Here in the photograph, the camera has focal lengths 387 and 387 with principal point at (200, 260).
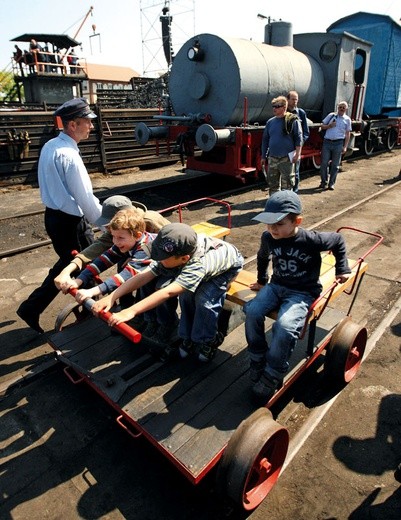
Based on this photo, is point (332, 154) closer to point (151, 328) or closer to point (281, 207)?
point (281, 207)

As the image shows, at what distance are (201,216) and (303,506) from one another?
6233 millimetres

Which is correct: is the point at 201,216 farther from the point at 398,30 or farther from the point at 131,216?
the point at 398,30

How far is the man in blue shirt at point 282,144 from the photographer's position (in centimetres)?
744

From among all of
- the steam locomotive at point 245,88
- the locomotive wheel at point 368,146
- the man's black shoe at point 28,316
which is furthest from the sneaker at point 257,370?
the locomotive wheel at point 368,146

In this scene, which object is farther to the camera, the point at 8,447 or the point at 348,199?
the point at 348,199


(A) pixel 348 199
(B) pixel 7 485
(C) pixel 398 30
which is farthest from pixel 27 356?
(C) pixel 398 30

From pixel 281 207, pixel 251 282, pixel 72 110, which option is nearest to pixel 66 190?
pixel 72 110

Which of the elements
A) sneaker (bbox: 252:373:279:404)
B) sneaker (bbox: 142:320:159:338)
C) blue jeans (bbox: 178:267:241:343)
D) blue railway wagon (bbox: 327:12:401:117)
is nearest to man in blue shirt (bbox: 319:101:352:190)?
blue railway wagon (bbox: 327:12:401:117)

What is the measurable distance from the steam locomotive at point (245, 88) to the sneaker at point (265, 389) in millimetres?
6578

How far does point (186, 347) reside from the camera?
3.14 m

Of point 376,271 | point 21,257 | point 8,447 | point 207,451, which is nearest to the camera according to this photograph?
point 207,451

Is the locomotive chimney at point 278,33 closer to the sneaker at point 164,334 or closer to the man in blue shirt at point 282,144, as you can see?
the man in blue shirt at point 282,144

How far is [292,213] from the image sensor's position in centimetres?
278

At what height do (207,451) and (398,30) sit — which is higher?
(398,30)
